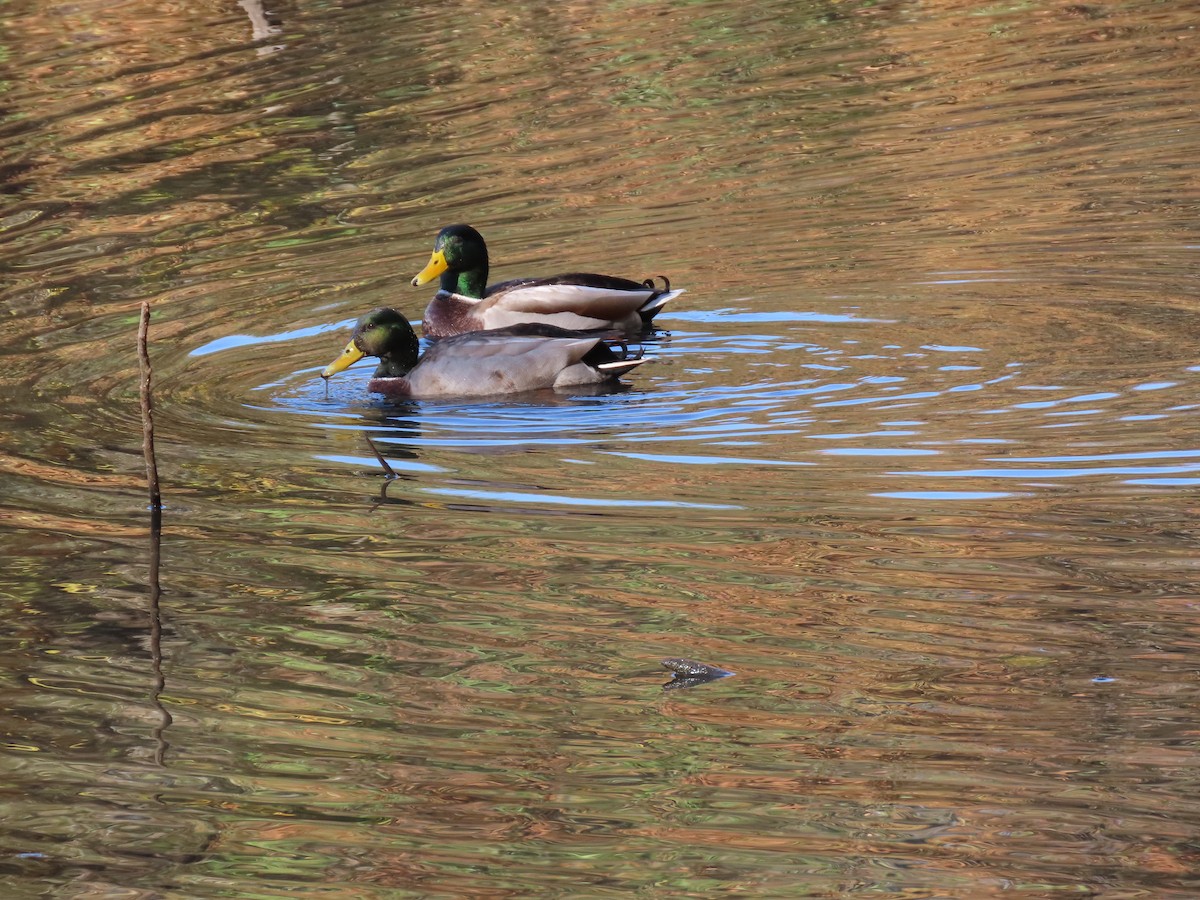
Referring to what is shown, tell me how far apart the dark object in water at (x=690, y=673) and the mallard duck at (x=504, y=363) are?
4179mm

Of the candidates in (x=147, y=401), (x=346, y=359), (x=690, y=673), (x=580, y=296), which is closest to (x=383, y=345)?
(x=346, y=359)

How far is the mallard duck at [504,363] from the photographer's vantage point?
390 inches

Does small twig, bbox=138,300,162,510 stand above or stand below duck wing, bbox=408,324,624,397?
above

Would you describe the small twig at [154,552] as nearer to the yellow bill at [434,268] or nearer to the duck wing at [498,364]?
the duck wing at [498,364]

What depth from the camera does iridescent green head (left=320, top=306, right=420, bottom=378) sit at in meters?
10.4

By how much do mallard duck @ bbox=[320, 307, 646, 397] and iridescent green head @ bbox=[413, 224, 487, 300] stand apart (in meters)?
1.45

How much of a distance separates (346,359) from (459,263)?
1.63 meters

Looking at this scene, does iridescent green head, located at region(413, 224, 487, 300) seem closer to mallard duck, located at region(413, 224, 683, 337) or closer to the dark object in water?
mallard duck, located at region(413, 224, 683, 337)

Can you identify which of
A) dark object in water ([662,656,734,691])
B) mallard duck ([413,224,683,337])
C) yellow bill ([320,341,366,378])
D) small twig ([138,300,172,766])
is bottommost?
mallard duck ([413,224,683,337])

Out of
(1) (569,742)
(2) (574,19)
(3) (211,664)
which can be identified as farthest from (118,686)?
(2) (574,19)

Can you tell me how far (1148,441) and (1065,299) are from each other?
2477 millimetres

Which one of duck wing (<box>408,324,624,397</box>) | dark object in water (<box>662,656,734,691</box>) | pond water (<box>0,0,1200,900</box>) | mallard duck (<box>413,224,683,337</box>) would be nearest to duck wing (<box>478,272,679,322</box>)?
mallard duck (<box>413,224,683,337</box>)

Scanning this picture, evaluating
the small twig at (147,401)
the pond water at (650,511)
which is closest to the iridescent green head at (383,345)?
the pond water at (650,511)

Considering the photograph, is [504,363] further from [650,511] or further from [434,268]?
[650,511]
